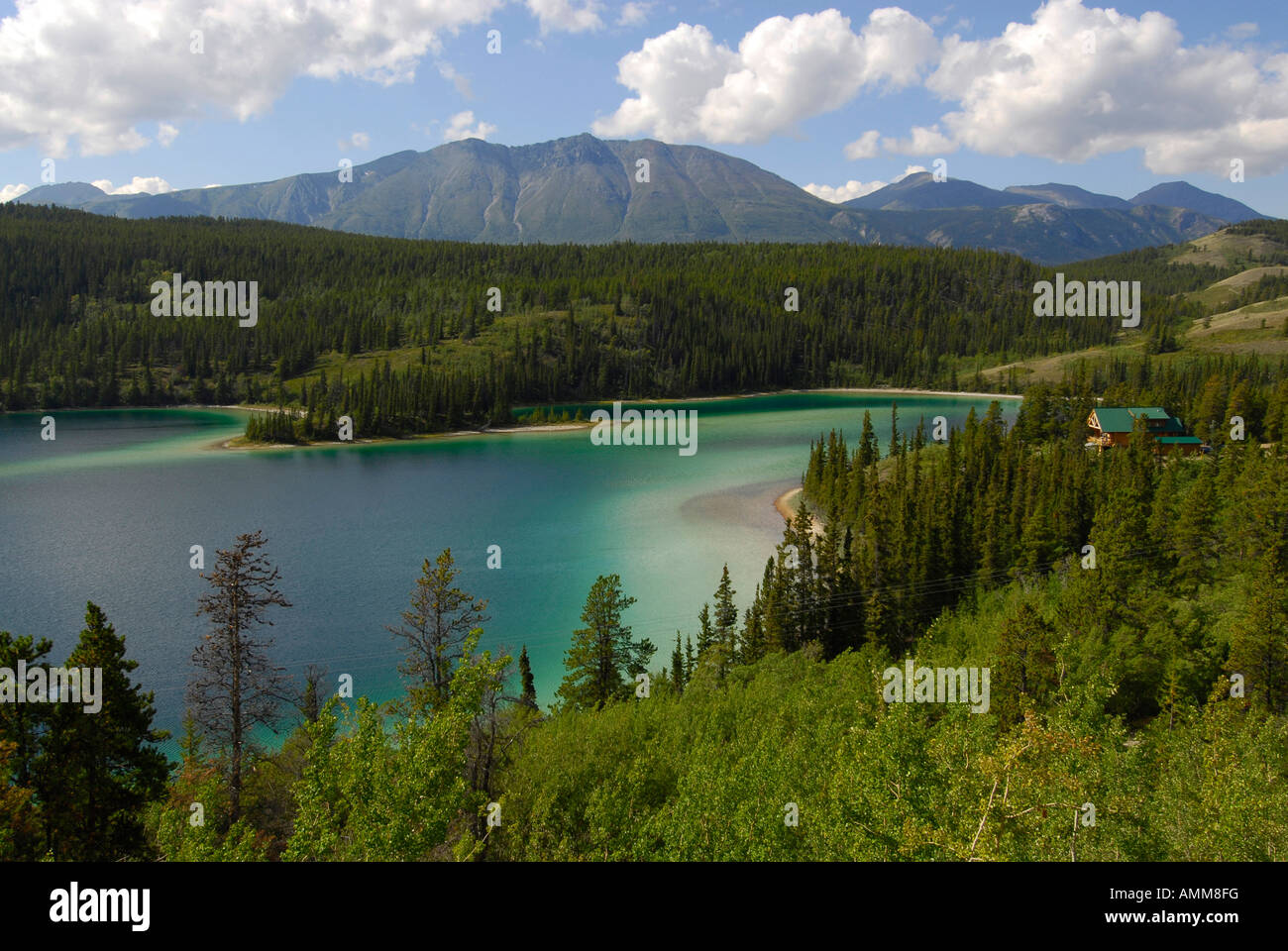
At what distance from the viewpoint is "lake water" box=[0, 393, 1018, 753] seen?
135ft

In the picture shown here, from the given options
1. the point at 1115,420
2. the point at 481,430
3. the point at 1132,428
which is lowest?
the point at 1132,428

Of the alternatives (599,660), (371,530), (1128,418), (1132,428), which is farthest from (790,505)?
(599,660)

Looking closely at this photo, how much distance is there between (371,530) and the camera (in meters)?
65.2

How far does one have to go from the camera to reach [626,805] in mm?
18234

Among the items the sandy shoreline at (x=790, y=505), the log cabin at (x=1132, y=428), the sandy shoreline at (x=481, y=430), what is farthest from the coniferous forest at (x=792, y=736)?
the sandy shoreline at (x=481, y=430)

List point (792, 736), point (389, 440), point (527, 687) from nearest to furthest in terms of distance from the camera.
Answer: point (792, 736) → point (527, 687) → point (389, 440)

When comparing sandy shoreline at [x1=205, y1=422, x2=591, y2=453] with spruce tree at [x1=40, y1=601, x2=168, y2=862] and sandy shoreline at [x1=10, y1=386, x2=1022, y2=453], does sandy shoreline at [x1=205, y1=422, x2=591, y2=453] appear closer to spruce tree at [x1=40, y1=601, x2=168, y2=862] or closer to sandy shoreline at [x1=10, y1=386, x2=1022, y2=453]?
sandy shoreline at [x1=10, y1=386, x2=1022, y2=453]

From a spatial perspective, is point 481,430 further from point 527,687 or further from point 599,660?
point 599,660

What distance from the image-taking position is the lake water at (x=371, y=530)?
41250mm

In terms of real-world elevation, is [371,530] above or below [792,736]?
above

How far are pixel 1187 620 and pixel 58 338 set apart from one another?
220225 mm

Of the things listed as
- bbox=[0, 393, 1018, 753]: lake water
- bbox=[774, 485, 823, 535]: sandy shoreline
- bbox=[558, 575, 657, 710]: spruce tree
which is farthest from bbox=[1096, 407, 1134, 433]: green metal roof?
bbox=[558, 575, 657, 710]: spruce tree

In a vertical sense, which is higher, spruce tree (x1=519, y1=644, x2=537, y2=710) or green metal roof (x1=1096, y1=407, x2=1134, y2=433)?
green metal roof (x1=1096, y1=407, x2=1134, y2=433)

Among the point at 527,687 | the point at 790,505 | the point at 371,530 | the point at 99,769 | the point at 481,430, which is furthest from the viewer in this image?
the point at 481,430
